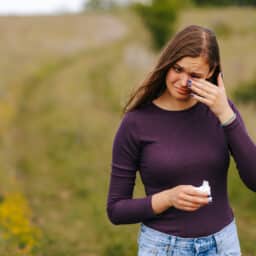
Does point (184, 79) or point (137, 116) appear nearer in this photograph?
point (184, 79)

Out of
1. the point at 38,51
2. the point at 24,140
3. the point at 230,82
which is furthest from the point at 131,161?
the point at 38,51

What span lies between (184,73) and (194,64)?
64mm

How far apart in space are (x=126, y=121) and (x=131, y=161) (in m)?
0.19

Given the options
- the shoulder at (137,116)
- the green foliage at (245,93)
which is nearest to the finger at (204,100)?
the shoulder at (137,116)

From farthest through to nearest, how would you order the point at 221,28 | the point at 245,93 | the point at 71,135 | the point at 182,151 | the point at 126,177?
the point at 221,28
the point at 245,93
the point at 71,135
the point at 126,177
the point at 182,151

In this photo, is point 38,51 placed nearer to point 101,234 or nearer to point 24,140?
point 24,140

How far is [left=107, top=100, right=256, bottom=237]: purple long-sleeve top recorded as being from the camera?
2.79m

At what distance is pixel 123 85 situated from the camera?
17.7 m

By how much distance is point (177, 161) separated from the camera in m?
2.79

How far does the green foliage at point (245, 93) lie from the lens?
14547 mm

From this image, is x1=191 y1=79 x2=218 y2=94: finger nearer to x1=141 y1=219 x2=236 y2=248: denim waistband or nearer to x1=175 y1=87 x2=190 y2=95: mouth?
x1=175 y1=87 x2=190 y2=95: mouth

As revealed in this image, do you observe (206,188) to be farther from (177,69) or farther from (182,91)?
(177,69)

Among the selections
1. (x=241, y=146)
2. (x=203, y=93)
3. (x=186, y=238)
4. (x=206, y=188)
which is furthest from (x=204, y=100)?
(x=186, y=238)

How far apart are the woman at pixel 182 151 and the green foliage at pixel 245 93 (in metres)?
11.7
